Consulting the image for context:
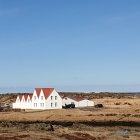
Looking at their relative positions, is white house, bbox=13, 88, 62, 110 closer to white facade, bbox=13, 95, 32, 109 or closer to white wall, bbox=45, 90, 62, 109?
white wall, bbox=45, 90, 62, 109

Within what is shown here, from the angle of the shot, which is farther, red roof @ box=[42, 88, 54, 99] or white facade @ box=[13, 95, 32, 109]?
white facade @ box=[13, 95, 32, 109]

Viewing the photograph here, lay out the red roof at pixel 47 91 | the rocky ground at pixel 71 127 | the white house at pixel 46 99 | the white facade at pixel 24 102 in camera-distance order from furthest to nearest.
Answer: the white facade at pixel 24 102 < the red roof at pixel 47 91 < the white house at pixel 46 99 < the rocky ground at pixel 71 127

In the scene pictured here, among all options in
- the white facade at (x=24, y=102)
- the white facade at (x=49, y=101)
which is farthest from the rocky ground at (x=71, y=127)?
the white facade at (x=24, y=102)

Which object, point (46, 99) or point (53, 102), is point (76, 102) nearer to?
point (53, 102)

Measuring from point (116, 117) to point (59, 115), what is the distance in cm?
1471

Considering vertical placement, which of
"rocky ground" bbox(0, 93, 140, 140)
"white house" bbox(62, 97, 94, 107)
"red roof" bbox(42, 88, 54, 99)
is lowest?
"rocky ground" bbox(0, 93, 140, 140)

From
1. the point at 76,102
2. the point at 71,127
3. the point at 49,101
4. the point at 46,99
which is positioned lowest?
the point at 71,127

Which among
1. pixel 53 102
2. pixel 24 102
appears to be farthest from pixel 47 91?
pixel 24 102

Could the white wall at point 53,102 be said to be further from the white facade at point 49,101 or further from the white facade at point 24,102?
the white facade at point 24,102

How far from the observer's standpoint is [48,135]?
57969 mm

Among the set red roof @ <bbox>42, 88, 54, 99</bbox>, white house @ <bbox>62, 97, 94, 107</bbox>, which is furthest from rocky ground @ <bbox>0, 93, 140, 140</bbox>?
white house @ <bbox>62, 97, 94, 107</bbox>

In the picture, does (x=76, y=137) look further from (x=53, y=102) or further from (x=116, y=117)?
(x=53, y=102)

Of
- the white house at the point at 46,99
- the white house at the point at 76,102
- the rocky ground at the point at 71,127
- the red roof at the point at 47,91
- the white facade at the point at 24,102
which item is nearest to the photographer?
the rocky ground at the point at 71,127

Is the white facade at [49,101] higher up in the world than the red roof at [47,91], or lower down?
lower down
